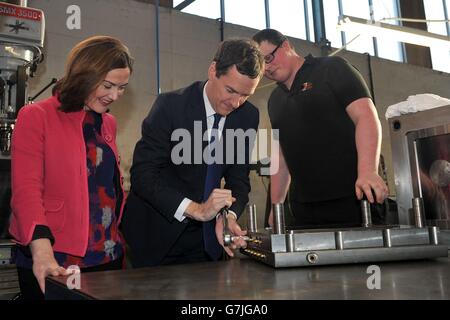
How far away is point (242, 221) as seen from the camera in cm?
313

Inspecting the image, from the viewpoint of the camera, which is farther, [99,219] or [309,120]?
[309,120]

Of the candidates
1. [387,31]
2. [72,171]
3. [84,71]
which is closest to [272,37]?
[84,71]

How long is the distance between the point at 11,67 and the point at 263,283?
60.6 inches

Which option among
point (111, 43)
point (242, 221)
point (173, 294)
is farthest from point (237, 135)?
point (242, 221)

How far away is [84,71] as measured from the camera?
3.22 ft

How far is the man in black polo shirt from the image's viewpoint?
1308mm

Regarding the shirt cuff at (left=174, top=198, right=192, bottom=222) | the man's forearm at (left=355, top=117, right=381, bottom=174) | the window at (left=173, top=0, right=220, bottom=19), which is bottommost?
the shirt cuff at (left=174, top=198, right=192, bottom=222)

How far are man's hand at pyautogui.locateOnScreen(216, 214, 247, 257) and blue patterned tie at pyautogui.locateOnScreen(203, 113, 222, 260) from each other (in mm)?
23

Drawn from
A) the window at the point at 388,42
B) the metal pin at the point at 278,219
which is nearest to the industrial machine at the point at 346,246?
the metal pin at the point at 278,219

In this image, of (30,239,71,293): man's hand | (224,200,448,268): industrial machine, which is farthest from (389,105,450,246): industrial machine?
(30,239,71,293): man's hand

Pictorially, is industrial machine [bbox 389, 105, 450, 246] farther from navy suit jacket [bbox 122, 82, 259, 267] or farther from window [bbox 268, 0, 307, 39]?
window [bbox 268, 0, 307, 39]

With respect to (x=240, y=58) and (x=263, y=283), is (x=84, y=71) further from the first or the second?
(x=263, y=283)

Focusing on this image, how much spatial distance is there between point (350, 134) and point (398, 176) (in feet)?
0.82
